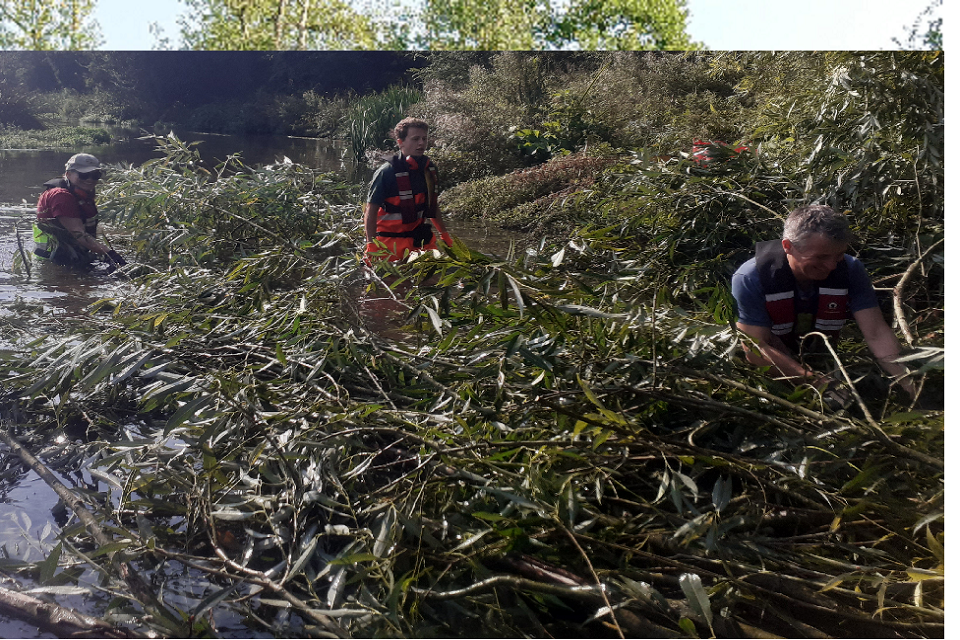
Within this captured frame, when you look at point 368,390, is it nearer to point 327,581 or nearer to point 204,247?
point 327,581

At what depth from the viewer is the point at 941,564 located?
154 centimetres

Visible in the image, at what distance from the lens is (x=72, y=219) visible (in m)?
3.02

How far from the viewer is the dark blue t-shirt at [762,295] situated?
2080 mm

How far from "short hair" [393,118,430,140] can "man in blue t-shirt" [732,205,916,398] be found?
4.49ft

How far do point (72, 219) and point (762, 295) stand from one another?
110 inches

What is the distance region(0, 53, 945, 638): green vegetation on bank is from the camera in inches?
59.3

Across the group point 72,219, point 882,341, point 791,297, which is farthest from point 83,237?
point 882,341

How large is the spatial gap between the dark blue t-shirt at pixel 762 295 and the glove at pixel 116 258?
8.11ft

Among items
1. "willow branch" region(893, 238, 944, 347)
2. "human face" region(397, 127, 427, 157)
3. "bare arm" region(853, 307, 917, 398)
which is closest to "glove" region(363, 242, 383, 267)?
"human face" region(397, 127, 427, 157)

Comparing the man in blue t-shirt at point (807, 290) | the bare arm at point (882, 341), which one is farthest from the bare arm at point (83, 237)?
the bare arm at point (882, 341)

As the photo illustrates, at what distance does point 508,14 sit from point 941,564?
232 centimetres

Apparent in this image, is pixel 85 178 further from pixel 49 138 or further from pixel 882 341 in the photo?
pixel 882 341

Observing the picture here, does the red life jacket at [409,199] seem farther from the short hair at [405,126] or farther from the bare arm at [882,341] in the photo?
the bare arm at [882,341]

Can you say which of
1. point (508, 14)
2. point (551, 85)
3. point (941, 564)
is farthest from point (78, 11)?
point (941, 564)
